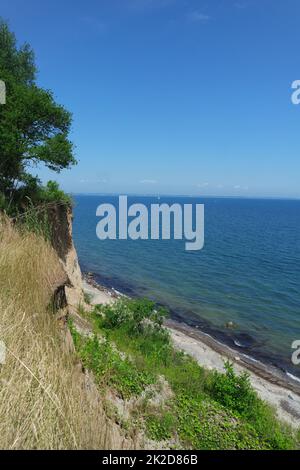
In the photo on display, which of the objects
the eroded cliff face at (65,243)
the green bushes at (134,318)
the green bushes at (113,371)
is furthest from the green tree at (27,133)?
the green bushes at (113,371)

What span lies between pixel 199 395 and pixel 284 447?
102 inches

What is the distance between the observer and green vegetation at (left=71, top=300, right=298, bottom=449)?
320 inches

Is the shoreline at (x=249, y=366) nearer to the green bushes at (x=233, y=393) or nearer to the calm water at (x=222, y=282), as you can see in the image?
the calm water at (x=222, y=282)

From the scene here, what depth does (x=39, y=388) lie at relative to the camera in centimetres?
388

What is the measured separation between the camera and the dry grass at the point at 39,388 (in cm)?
346

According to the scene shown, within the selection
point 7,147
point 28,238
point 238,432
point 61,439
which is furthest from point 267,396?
point 7,147

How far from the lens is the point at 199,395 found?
10828 mm

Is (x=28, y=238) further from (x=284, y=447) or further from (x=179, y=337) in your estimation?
(x=179, y=337)

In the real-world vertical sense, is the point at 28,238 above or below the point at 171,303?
above

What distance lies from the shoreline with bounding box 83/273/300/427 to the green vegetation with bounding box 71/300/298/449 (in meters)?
3.81
